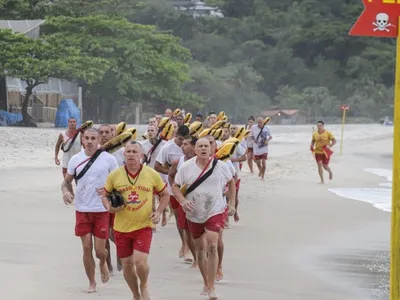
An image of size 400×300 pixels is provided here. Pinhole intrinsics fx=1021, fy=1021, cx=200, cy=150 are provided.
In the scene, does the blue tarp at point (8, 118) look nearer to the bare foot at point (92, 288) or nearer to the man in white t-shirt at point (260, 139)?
the man in white t-shirt at point (260, 139)

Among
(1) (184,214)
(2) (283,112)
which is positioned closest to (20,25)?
(1) (184,214)

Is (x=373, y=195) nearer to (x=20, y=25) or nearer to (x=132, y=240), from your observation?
(x=132, y=240)

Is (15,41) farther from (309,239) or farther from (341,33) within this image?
(341,33)

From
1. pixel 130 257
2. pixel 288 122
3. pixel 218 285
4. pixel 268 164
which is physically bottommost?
pixel 288 122

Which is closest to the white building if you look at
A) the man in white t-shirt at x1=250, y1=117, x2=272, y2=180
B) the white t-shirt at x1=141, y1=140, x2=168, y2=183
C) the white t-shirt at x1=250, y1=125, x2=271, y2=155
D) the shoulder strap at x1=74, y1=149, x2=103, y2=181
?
the man in white t-shirt at x1=250, y1=117, x2=272, y2=180

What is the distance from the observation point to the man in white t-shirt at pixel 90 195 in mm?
9828

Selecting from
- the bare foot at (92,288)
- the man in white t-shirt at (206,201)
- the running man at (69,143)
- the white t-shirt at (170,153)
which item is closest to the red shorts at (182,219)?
the white t-shirt at (170,153)

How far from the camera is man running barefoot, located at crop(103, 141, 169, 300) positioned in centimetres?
884

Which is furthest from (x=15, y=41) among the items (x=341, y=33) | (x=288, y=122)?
(x=341, y=33)

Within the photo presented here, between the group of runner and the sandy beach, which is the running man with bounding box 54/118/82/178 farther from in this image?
the group of runner

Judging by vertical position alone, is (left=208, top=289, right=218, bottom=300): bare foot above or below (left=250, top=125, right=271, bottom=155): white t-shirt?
above

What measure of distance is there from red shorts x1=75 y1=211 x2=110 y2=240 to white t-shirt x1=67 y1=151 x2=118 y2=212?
6 cm

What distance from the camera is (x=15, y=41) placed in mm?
43656

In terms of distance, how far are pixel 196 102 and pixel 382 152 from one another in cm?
2121
